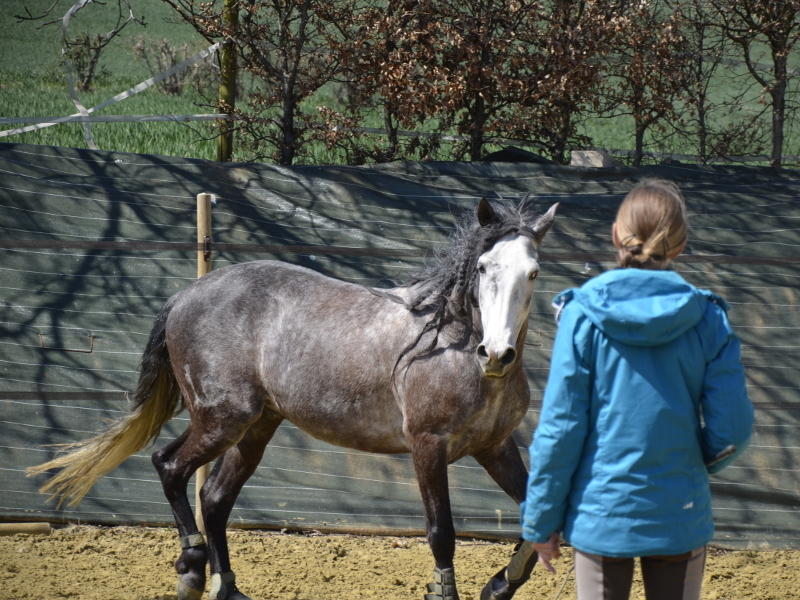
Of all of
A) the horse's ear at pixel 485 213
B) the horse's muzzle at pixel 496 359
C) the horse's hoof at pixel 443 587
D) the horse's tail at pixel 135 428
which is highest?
the horse's ear at pixel 485 213

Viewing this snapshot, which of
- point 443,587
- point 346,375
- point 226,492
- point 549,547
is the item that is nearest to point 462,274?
point 346,375

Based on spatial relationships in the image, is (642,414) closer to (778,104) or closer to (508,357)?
(508,357)

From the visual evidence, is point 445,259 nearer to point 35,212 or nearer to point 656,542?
point 656,542

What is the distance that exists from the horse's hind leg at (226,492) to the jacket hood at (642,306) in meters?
2.21

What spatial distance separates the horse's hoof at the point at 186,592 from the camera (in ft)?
10.9

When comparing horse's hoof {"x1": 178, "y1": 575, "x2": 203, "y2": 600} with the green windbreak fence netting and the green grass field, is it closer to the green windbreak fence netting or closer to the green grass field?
the green windbreak fence netting

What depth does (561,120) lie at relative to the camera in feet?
19.6

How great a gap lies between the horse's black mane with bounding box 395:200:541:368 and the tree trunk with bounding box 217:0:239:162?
3.03 m

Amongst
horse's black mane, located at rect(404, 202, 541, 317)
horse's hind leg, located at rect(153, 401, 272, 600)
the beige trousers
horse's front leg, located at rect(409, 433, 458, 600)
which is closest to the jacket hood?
→ the beige trousers

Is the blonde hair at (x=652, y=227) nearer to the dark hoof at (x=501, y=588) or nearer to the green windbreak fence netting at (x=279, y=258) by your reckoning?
the dark hoof at (x=501, y=588)

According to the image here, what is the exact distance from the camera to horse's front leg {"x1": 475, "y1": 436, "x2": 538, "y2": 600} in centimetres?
293

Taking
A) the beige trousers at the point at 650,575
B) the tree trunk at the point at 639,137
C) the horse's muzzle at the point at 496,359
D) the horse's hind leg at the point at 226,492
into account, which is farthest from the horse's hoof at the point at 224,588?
the tree trunk at the point at 639,137

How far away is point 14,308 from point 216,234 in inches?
46.1

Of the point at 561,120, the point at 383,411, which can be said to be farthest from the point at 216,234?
the point at 561,120
